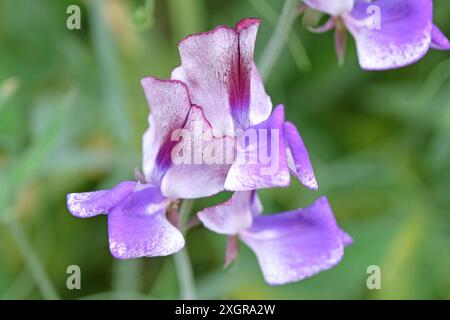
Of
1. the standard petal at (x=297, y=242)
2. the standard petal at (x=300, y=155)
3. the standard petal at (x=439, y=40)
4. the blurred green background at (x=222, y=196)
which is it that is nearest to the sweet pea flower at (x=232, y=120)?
the standard petal at (x=300, y=155)

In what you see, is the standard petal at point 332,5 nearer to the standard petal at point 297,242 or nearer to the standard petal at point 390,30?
the standard petal at point 390,30

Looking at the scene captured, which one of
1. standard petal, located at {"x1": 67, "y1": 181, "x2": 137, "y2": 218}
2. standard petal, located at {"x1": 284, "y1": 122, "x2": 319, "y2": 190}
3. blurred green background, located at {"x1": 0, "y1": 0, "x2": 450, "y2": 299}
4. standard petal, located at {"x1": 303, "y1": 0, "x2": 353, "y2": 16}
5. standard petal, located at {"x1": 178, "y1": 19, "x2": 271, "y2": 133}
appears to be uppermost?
standard petal, located at {"x1": 303, "y1": 0, "x2": 353, "y2": 16}

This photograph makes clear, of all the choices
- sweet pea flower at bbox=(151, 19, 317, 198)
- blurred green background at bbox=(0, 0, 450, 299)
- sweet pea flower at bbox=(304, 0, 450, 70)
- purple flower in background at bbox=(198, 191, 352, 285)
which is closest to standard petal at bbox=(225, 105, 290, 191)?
sweet pea flower at bbox=(151, 19, 317, 198)

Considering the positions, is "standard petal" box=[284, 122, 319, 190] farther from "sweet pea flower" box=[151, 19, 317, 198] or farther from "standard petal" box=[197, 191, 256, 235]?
"standard petal" box=[197, 191, 256, 235]

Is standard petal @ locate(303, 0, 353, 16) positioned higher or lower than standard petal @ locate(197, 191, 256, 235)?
higher

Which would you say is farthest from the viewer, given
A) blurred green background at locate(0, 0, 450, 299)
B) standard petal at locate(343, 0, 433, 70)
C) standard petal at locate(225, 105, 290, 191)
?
blurred green background at locate(0, 0, 450, 299)

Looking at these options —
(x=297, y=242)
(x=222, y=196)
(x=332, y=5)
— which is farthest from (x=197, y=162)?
(x=222, y=196)

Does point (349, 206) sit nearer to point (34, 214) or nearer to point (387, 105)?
point (387, 105)
